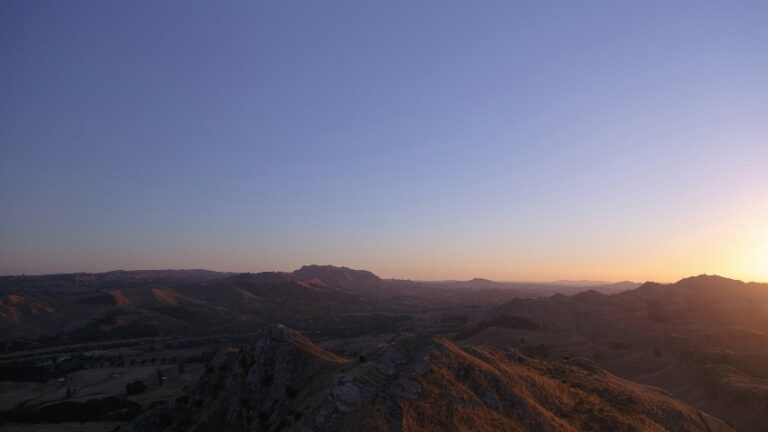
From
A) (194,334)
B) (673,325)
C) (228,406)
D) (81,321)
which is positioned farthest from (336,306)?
(228,406)

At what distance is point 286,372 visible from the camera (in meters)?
27.8

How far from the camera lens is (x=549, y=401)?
82.9ft

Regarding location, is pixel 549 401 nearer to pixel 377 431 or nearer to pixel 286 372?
pixel 377 431

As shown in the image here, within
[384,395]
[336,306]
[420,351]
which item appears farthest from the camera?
[336,306]

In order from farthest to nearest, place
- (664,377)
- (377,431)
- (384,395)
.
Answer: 1. (664,377)
2. (384,395)
3. (377,431)

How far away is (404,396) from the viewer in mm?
19969

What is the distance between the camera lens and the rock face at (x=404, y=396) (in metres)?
19.5

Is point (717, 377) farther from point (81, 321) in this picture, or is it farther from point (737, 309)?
point (81, 321)

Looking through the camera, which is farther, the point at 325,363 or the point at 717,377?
the point at 717,377

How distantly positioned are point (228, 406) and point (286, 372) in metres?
3.75

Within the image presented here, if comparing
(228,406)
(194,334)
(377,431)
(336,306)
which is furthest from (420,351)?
(336,306)

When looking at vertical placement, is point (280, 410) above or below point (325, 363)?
below

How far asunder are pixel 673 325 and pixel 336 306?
119m

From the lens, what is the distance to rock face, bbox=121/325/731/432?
19484 mm
